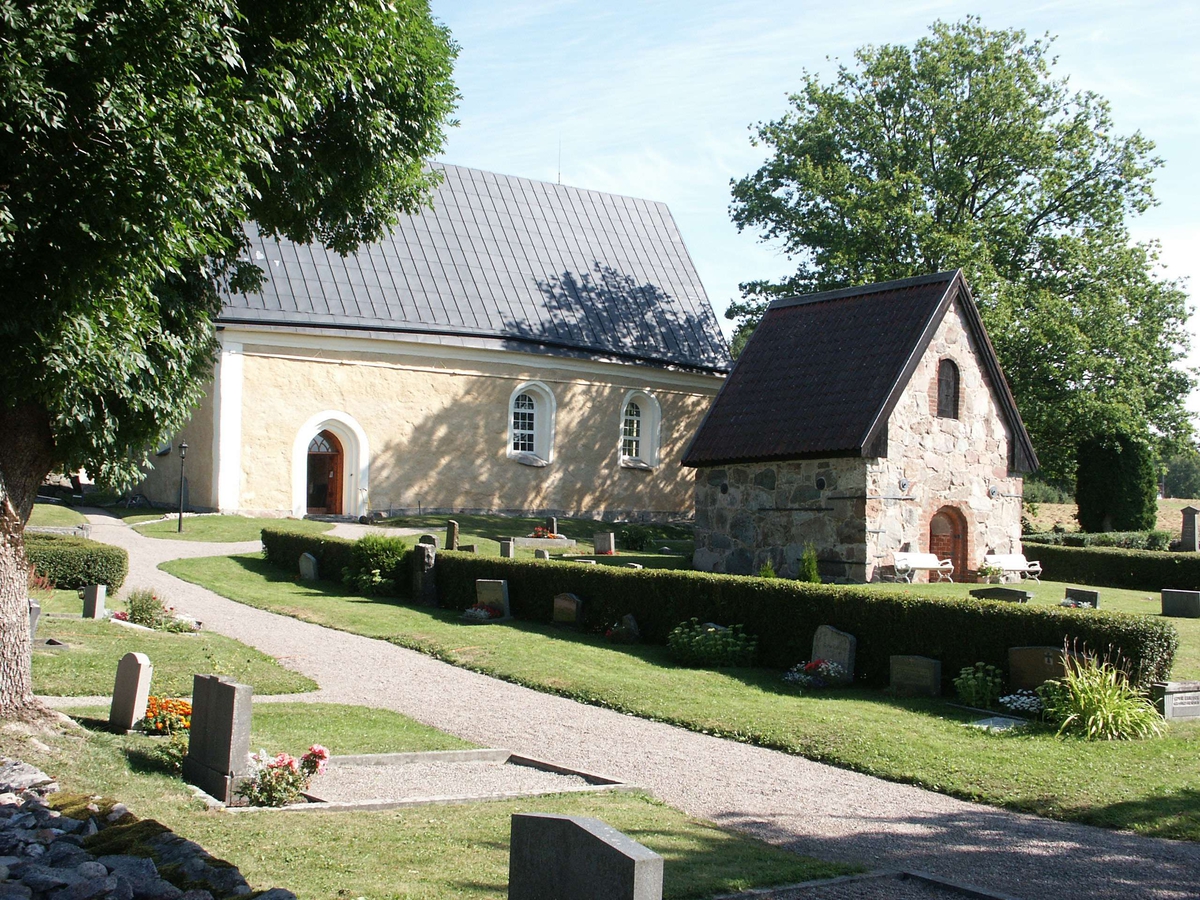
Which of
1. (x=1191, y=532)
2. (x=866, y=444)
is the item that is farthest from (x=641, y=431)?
(x=866, y=444)

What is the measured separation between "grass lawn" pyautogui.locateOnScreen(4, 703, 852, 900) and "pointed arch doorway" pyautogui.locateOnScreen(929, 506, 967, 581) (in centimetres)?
1513

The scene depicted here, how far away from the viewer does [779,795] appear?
29.7 feet

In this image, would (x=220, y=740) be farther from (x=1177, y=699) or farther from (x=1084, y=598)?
(x=1084, y=598)

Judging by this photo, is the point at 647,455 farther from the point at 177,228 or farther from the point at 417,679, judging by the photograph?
the point at 177,228

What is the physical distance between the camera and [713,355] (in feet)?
124

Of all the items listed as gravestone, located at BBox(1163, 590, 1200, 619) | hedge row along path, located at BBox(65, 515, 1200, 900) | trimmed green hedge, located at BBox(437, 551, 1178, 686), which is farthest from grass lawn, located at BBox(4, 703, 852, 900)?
→ gravestone, located at BBox(1163, 590, 1200, 619)

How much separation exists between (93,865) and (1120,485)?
121 ft

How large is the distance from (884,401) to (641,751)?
12.0 metres

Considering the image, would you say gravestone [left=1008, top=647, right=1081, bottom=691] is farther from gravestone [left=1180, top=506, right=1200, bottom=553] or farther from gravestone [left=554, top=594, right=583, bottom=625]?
gravestone [left=1180, top=506, right=1200, bottom=553]

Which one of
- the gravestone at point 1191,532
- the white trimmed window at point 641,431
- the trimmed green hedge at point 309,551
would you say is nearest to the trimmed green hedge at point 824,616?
the trimmed green hedge at point 309,551

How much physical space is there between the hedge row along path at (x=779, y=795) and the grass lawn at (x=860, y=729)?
0.30 meters

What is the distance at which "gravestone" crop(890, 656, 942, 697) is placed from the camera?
12.8m

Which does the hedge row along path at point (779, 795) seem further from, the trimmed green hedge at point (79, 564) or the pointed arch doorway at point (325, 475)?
the pointed arch doorway at point (325, 475)

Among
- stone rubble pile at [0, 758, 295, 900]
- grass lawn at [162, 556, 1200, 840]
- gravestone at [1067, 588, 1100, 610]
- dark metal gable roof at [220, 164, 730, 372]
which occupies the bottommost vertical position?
grass lawn at [162, 556, 1200, 840]
